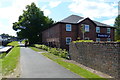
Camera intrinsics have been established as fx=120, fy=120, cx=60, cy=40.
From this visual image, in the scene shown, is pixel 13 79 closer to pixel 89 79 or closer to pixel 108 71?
pixel 89 79

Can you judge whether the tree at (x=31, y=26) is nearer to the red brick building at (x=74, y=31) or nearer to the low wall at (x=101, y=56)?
the red brick building at (x=74, y=31)

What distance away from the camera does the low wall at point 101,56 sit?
21.5 ft

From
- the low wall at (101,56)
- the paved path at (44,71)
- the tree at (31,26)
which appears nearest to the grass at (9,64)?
the paved path at (44,71)

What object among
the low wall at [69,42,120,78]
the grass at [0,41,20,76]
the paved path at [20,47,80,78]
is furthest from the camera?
the grass at [0,41,20,76]

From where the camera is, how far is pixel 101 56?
774 cm

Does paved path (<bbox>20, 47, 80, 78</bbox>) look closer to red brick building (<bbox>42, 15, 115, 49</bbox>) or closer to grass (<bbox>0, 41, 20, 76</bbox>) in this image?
grass (<bbox>0, 41, 20, 76</bbox>)

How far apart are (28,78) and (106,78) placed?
164 inches

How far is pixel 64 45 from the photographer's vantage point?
943 inches

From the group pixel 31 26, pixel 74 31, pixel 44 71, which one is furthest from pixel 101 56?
pixel 31 26

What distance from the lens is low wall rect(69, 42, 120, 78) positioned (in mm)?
6554

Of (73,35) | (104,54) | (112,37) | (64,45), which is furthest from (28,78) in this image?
(112,37)

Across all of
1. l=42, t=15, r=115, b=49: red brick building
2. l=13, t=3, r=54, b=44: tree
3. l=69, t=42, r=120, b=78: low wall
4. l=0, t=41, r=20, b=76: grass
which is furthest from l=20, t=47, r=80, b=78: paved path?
l=13, t=3, r=54, b=44: tree

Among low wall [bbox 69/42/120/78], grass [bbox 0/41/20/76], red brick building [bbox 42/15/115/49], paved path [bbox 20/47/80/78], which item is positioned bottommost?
grass [bbox 0/41/20/76]

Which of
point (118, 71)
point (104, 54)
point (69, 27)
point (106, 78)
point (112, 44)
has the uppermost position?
point (69, 27)
